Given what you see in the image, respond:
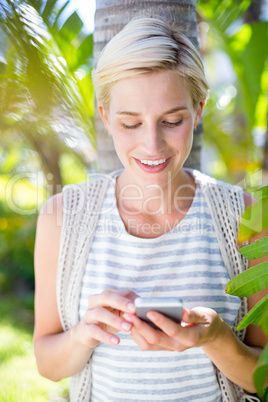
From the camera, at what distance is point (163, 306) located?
1068 mm

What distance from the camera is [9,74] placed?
1516 mm

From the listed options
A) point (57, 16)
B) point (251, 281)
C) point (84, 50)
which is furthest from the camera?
point (84, 50)

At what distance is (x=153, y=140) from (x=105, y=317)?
2.05 feet

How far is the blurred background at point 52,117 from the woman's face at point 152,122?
27cm

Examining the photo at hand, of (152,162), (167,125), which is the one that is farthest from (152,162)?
(167,125)

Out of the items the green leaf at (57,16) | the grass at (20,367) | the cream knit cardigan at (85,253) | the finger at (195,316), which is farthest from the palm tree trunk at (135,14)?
the grass at (20,367)

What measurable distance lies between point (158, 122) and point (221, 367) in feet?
2.94

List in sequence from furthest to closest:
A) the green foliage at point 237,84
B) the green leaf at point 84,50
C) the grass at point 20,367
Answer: the grass at point 20,367 < the green leaf at point 84,50 < the green foliage at point 237,84

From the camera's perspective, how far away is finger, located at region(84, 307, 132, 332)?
119 cm

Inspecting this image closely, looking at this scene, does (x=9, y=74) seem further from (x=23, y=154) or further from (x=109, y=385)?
(x=23, y=154)

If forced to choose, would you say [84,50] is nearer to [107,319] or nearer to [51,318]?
[51,318]

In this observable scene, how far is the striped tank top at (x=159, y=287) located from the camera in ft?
5.01

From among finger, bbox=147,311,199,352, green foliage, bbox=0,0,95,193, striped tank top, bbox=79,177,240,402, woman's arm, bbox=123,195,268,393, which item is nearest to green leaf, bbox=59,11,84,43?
green foliage, bbox=0,0,95,193

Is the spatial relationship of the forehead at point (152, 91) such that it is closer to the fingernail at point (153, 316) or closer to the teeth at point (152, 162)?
the teeth at point (152, 162)
